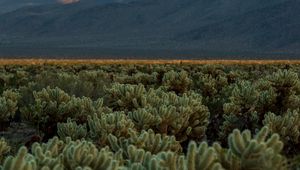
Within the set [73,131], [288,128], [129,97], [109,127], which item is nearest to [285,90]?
[129,97]

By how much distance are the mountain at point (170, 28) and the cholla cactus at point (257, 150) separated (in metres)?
98.3

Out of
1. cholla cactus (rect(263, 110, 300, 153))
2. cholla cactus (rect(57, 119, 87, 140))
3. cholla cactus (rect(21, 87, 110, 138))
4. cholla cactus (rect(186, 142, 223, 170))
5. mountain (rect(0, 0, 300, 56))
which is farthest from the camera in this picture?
mountain (rect(0, 0, 300, 56))

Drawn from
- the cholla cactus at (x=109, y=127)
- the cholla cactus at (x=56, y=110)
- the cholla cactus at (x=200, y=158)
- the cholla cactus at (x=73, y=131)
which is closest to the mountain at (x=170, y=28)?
the cholla cactus at (x=56, y=110)

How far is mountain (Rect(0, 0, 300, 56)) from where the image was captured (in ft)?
388

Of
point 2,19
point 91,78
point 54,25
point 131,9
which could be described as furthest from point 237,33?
point 91,78

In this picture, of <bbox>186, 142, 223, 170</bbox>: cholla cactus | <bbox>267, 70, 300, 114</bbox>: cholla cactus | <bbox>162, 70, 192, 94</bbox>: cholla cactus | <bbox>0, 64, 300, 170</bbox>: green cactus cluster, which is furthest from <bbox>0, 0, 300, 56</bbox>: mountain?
<bbox>186, 142, 223, 170</bbox>: cholla cactus

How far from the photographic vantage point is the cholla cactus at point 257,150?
348cm

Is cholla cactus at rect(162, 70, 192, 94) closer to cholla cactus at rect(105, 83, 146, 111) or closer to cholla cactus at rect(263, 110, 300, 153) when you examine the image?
cholla cactus at rect(105, 83, 146, 111)

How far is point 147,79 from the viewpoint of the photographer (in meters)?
18.5

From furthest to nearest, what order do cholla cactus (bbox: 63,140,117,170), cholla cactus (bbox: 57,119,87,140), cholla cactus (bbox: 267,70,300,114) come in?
cholla cactus (bbox: 267,70,300,114) → cholla cactus (bbox: 57,119,87,140) → cholla cactus (bbox: 63,140,117,170)

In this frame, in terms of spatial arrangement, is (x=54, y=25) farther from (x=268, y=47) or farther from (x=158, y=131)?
(x=158, y=131)

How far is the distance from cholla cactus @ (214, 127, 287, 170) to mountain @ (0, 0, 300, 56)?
98.3 metres

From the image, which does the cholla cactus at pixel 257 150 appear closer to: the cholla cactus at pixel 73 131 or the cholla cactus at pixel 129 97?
the cholla cactus at pixel 73 131

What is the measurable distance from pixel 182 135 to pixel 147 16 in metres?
142
